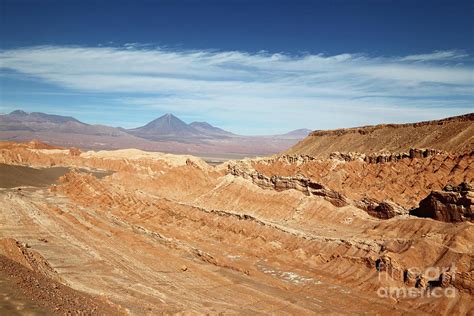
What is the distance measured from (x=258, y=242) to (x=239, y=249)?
45.4 inches

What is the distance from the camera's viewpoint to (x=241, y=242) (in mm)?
26328

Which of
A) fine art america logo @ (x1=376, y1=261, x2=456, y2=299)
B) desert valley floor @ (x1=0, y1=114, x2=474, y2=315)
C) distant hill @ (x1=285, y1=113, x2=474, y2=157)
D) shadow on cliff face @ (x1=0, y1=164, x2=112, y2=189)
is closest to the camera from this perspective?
desert valley floor @ (x1=0, y1=114, x2=474, y2=315)

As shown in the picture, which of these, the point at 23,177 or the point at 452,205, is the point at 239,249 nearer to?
the point at 452,205

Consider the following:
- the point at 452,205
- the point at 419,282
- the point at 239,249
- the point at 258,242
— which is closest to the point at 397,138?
the point at 452,205

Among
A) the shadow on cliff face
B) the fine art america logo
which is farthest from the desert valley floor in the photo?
the shadow on cliff face

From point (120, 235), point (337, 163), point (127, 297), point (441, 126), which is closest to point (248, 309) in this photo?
point (127, 297)

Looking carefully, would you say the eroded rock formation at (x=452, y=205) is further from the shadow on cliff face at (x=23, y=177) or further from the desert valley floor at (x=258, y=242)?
the shadow on cliff face at (x=23, y=177)

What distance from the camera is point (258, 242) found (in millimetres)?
25391

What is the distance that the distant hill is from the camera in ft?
144

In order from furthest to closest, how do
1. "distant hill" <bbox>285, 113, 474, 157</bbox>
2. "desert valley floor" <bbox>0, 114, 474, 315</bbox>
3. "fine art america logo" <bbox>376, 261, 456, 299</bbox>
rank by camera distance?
1. "distant hill" <bbox>285, 113, 474, 157</bbox>
2. "fine art america logo" <bbox>376, 261, 456, 299</bbox>
3. "desert valley floor" <bbox>0, 114, 474, 315</bbox>

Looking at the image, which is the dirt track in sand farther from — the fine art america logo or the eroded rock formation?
the eroded rock formation

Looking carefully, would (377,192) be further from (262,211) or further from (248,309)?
(248,309)

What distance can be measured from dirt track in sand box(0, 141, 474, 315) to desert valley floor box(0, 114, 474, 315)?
0.29 feet

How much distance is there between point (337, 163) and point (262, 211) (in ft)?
45.2
